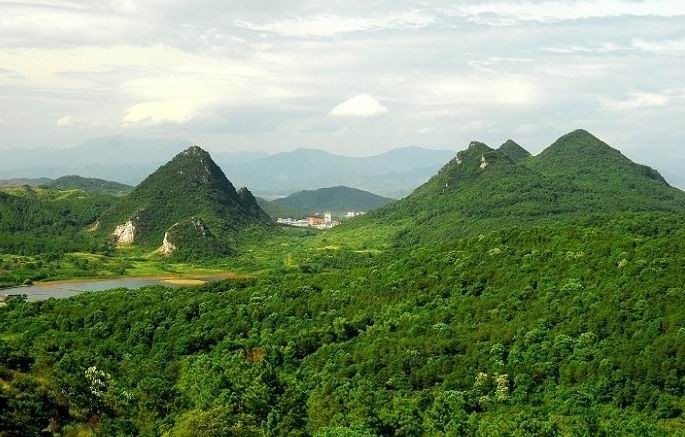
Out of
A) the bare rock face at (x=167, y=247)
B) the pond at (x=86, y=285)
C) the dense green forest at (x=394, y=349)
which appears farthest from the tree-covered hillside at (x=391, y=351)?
the bare rock face at (x=167, y=247)

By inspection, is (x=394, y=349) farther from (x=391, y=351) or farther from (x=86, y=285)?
(x=86, y=285)

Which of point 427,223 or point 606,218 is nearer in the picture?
point 606,218

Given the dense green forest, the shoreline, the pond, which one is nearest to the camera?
the dense green forest

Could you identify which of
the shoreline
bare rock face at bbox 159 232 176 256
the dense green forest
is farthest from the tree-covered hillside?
bare rock face at bbox 159 232 176 256

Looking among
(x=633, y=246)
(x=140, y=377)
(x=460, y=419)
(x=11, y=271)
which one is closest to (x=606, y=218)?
(x=633, y=246)

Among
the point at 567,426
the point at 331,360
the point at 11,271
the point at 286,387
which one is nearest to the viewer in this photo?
the point at 567,426

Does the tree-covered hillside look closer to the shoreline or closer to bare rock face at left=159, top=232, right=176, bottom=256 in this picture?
the shoreline

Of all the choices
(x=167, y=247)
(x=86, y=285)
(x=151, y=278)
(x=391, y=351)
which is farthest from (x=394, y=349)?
(x=167, y=247)

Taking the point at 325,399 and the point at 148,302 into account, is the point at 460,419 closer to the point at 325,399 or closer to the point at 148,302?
the point at 325,399
